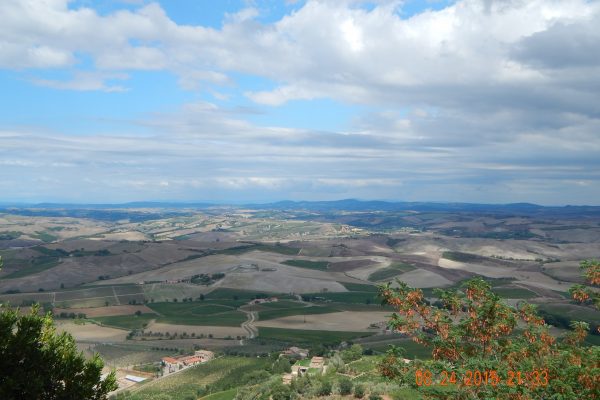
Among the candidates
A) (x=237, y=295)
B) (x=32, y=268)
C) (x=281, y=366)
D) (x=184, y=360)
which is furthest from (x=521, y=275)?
(x=32, y=268)

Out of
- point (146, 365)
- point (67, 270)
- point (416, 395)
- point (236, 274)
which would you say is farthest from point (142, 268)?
point (416, 395)

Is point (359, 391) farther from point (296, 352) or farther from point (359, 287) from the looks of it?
point (359, 287)

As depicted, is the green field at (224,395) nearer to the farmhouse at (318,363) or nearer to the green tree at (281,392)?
the green tree at (281,392)

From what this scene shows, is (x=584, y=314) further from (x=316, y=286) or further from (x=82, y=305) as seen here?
(x=82, y=305)

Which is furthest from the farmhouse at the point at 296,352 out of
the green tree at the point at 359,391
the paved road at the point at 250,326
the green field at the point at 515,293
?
the green field at the point at 515,293

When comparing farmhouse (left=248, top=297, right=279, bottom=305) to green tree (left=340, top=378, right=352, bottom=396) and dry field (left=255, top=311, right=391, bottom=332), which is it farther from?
green tree (left=340, top=378, right=352, bottom=396)
